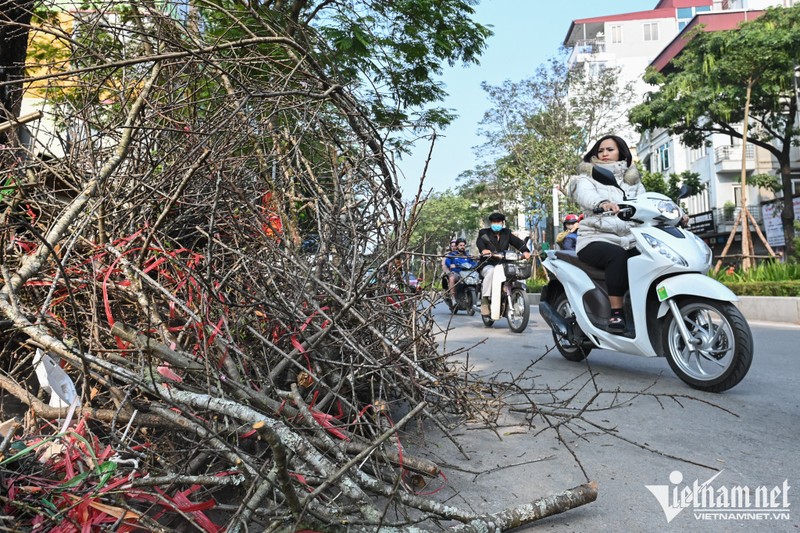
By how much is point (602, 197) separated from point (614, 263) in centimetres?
56

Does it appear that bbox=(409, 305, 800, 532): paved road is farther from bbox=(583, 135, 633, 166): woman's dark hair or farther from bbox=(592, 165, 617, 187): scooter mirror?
bbox=(583, 135, 633, 166): woman's dark hair

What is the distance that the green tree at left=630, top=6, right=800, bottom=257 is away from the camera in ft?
69.7

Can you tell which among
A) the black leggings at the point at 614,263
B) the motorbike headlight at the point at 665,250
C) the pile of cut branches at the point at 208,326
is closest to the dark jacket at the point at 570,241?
the black leggings at the point at 614,263

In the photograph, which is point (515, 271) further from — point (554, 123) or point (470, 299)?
point (554, 123)

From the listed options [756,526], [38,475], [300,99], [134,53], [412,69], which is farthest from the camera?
[412,69]

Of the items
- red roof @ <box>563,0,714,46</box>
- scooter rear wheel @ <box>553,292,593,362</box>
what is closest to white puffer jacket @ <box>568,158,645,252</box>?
scooter rear wheel @ <box>553,292,593,362</box>

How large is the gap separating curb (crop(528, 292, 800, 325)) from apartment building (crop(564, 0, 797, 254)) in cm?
1037

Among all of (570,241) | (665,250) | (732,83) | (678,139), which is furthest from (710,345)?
(678,139)

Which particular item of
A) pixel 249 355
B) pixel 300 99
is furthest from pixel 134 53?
pixel 249 355

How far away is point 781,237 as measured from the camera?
20594 mm

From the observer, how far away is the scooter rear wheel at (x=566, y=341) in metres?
5.77

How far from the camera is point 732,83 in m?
22.8

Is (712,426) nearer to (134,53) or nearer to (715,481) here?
(715,481)

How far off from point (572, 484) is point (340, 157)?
2.04 metres
